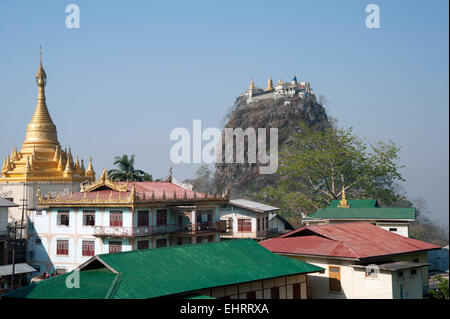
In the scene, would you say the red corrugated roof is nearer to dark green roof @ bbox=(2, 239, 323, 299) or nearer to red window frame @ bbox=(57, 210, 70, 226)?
dark green roof @ bbox=(2, 239, 323, 299)

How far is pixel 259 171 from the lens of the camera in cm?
11125

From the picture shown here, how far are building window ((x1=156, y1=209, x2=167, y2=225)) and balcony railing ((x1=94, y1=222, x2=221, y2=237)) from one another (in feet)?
1.25

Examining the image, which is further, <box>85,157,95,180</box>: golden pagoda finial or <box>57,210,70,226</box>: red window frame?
<box>85,157,95,180</box>: golden pagoda finial

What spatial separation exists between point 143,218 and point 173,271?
2142cm

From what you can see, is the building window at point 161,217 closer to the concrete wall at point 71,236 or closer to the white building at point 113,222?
the white building at point 113,222

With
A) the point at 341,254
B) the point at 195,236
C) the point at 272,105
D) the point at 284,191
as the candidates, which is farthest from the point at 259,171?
the point at 341,254

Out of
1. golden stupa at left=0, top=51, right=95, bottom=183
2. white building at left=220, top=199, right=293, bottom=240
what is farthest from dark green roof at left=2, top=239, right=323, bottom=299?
golden stupa at left=0, top=51, right=95, bottom=183

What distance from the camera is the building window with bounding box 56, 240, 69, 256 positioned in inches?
1837

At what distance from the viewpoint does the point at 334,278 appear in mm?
30438

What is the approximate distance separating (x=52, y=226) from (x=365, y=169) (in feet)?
139

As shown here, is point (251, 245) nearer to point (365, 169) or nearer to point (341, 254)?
point (341, 254)

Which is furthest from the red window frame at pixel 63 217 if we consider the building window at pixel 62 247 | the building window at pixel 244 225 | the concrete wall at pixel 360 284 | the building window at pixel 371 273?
the building window at pixel 371 273

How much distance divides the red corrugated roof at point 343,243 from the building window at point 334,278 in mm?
1032
